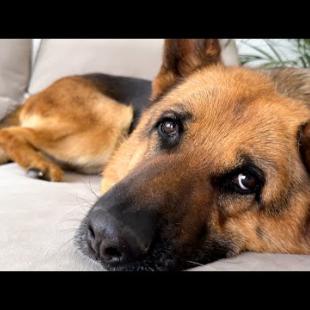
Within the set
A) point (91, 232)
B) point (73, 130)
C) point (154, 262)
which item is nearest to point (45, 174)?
point (73, 130)

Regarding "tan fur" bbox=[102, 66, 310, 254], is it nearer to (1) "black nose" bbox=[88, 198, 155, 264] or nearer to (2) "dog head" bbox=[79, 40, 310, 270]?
(2) "dog head" bbox=[79, 40, 310, 270]

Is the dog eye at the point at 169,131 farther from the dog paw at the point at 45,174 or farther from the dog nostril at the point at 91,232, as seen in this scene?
the dog paw at the point at 45,174

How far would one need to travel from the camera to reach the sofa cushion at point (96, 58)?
3.28 metres

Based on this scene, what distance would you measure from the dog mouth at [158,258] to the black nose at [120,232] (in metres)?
0.02

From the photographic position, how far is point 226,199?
140 centimetres

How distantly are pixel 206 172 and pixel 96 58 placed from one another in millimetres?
2157

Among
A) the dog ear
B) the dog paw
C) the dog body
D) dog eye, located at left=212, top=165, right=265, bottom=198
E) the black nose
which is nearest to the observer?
the black nose

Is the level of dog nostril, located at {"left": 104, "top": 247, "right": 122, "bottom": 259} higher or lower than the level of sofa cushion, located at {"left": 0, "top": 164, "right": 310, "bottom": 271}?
higher

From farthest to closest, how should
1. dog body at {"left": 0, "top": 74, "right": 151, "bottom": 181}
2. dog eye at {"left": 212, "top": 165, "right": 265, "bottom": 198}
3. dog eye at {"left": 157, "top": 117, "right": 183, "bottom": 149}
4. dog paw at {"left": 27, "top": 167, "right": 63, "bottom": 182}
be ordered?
dog body at {"left": 0, "top": 74, "right": 151, "bottom": 181} < dog paw at {"left": 27, "top": 167, "right": 63, "bottom": 182} < dog eye at {"left": 157, "top": 117, "right": 183, "bottom": 149} < dog eye at {"left": 212, "top": 165, "right": 265, "bottom": 198}

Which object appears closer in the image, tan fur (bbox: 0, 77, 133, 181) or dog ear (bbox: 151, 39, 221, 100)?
dog ear (bbox: 151, 39, 221, 100)

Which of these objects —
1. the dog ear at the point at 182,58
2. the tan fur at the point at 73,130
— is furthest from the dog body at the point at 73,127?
the dog ear at the point at 182,58

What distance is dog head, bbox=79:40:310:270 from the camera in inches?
46.4

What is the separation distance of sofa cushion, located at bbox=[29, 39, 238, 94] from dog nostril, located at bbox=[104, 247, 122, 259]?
2292 mm

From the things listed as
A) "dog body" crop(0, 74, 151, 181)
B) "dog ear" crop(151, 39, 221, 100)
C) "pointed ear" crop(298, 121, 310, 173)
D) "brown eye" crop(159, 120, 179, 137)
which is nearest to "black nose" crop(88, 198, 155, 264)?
"brown eye" crop(159, 120, 179, 137)
